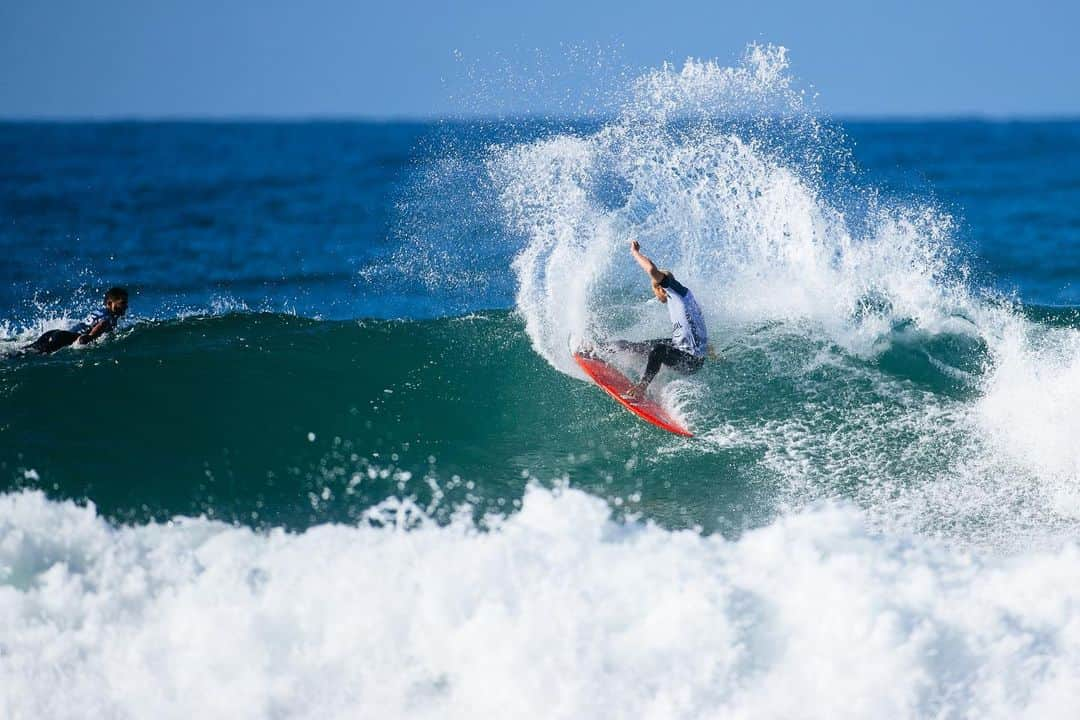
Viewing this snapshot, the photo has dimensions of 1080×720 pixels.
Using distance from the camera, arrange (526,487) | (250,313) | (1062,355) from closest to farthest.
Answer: (526,487) → (1062,355) → (250,313)

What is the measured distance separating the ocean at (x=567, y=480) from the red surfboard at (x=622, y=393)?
0.58 ft

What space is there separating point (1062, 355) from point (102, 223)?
19.7 metres

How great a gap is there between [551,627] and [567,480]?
107 inches

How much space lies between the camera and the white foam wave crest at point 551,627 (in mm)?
6680

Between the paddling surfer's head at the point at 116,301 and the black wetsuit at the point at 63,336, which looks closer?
the black wetsuit at the point at 63,336

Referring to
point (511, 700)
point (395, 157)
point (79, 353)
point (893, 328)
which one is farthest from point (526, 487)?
point (395, 157)

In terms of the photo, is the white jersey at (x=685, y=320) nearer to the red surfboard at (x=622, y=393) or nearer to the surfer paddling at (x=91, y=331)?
the red surfboard at (x=622, y=393)

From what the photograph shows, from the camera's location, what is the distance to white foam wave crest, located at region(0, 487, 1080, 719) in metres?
6.68

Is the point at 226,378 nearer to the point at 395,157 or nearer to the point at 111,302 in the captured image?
the point at 111,302

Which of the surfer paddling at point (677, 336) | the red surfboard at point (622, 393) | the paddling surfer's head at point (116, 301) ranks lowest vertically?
the red surfboard at point (622, 393)

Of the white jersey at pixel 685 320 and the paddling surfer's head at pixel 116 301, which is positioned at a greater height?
the white jersey at pixel 685 320

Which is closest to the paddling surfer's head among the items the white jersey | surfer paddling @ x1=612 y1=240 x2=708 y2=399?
surfer paddling @ x1=612 y1=240 x2=708 y2=399

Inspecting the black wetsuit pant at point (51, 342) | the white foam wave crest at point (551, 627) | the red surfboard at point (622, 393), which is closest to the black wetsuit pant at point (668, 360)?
the red surfboard at point (622, 393)

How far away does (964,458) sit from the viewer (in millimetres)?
9688
